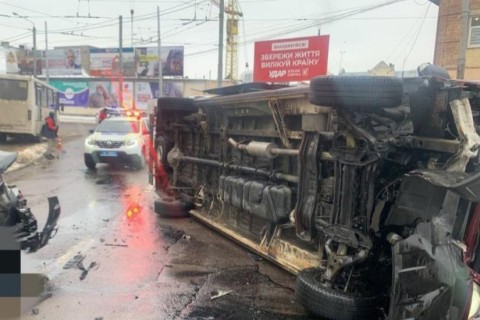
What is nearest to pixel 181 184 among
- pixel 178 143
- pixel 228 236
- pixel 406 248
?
pixel 178 143

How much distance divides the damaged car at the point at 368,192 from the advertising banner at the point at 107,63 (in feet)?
134

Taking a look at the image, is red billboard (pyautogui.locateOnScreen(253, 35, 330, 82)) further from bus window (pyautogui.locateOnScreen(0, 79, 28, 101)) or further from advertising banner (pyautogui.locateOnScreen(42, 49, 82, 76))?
advertising banner (pyautogui.locateOnScreen(42, 49, 82, 76))

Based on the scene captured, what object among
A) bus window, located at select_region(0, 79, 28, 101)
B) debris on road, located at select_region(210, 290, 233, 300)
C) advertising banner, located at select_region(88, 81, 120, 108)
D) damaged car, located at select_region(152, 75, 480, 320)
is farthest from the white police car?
advertising banner, located at select_region(88, 81, 120, 108)

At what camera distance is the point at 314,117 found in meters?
4.35

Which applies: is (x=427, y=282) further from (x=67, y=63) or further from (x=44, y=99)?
(x=67, y=63)

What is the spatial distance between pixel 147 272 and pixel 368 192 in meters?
2.62

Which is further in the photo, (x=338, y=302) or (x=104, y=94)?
(x=104, y=94)

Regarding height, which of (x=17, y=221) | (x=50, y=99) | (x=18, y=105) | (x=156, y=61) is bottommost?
(x=17, y=221)

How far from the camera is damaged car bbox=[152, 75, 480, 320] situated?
2637mm

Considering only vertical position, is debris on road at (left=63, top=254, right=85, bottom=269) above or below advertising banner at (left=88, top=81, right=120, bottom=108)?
below

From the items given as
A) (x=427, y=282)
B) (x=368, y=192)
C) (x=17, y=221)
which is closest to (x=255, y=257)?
(x=368, y=192)

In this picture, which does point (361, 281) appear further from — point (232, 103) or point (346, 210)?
point (232, 103)

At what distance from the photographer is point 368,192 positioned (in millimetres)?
3459

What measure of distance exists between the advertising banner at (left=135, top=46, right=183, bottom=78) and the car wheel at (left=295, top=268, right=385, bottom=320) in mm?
40618
